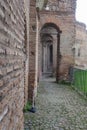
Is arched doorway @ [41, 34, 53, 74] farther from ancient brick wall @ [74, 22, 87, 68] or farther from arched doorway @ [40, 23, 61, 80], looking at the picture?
ancient brick wall @ [74, 22, 87, 68]

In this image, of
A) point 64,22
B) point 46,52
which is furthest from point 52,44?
point 64,22

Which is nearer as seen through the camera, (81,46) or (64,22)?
(64,22)

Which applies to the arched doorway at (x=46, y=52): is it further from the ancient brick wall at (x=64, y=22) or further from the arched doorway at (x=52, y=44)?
the ancient brick wall at (x=64, y=22)

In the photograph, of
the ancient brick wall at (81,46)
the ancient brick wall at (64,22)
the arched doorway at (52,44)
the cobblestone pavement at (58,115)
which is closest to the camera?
the cobblestone pavement at (58,115)

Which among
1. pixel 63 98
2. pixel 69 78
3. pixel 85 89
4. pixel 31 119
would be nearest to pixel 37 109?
pixel 31 119

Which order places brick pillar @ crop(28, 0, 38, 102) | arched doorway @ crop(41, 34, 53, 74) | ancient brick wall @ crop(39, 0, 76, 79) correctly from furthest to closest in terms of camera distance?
arched doorway @ crop(41, 34, 53, 74) < ancient brick wall @ crop(39, 0, 76, 79) < brick pillar @ crop(28, 0, 38, 102)

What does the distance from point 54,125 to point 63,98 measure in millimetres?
4904

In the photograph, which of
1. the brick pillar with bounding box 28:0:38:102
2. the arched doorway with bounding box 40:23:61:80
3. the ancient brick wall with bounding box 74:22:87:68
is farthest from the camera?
the ancient brick wall with bounding box 74:22:87:68

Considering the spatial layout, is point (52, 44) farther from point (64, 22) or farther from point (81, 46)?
point (64, 22)

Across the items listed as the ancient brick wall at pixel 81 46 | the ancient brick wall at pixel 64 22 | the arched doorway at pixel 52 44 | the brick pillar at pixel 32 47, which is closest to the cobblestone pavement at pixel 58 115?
the brick pillar at pixel 32 47

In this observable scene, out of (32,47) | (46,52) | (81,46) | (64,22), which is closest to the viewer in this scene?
(32,47)

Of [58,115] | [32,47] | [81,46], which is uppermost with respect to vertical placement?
[81,46]

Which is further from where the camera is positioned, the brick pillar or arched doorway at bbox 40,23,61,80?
arched doorway at bbox 40,23,61,80

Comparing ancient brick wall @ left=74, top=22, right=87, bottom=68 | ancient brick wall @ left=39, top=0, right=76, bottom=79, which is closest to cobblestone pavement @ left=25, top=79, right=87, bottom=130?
ancient brick wall @ left=39, top=0, right=76, bottom=79
